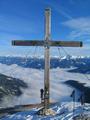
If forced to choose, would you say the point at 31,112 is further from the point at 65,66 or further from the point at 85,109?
the point at 65,66

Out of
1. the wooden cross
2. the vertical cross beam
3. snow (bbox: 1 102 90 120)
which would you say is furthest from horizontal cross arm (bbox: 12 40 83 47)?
snow (bbox: 1 102 90 120)

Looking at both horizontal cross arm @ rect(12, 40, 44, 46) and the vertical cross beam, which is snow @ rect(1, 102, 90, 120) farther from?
horizontal cross arm @ rect(12, 40, 44, 46)

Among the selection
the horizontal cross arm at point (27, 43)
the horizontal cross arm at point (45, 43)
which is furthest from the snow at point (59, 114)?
the horizontal cross arm at point (27, 43)

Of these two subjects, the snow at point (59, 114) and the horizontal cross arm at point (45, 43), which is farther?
the horizontal cross arm at point (45, 43)

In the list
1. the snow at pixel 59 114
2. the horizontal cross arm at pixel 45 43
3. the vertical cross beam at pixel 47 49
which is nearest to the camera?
the snow at pixel 59 114

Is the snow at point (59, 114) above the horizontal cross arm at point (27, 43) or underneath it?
underneath

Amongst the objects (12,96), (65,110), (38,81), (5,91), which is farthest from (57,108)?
(38,81)

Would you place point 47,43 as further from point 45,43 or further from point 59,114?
point 59,114

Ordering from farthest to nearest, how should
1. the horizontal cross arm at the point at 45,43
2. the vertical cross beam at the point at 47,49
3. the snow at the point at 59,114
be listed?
the horizontal cross arm at the point at 45,43 < the vertical cross beam at the point at 47,49 < the snow at the point at 59,114

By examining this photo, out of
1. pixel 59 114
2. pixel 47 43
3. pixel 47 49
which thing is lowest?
pixel 59 114

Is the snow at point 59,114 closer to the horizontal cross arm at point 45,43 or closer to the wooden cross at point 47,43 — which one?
the wooden cross at point 47,43

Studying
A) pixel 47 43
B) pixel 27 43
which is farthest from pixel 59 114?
pixel 27 43
